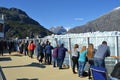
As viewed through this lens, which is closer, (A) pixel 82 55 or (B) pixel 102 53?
(B) pixel 102 53

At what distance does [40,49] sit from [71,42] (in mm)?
4552

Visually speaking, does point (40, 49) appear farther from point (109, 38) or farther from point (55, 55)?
point (109, 38)

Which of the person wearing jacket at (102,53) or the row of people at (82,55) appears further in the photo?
the row of people at (82,55)

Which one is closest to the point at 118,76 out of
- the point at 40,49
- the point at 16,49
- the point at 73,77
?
the point at 73,77

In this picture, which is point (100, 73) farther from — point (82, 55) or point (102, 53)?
point (82, 55)

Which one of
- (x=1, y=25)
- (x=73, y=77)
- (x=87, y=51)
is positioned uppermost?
(x=1, y=25)

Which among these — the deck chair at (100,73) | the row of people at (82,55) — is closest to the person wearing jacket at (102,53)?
the row of people at (82,55)

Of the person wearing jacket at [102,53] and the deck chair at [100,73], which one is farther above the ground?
the person wearing jacket at [102,53]

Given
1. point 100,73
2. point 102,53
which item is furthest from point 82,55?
point 100,73

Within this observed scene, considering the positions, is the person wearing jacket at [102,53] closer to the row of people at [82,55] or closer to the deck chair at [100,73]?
the row of people at [82,55]

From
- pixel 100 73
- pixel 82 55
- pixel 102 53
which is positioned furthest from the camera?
pixel 82 55

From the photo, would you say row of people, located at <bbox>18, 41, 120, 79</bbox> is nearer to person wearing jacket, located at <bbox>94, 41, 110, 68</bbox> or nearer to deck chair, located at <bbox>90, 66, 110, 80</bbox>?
person wearing jacket, located at <bbox>94, 41, 110, 68</bbox>

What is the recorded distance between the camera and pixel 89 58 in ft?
53.4

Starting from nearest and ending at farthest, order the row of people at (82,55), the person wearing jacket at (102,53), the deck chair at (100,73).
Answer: the deck chair at (100,73) → the person wearing jacket at (102,53) → the row of people at (82,55)
